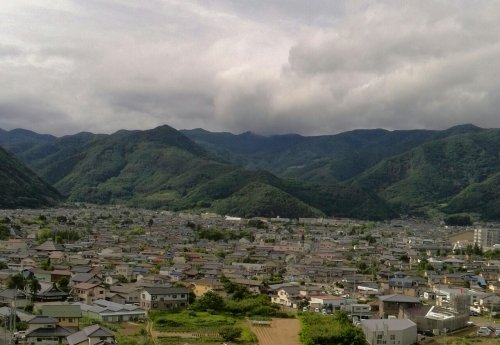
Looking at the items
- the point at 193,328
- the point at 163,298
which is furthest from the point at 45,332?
the point at 163,298

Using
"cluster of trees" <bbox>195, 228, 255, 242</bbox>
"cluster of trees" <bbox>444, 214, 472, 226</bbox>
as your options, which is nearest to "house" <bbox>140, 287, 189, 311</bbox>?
"cluster of trees" <bbox>195, 228, 255, 242</bbox>

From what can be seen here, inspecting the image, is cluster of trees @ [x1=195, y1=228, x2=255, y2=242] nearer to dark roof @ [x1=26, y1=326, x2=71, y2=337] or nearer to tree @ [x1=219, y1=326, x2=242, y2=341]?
tree @ [x1=219, y1=326, x2=242, y2=341]

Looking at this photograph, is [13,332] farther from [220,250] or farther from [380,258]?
[380,258]

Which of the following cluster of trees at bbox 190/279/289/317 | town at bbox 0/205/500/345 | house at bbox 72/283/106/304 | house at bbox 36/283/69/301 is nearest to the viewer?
town at bbox 0/205/500/345

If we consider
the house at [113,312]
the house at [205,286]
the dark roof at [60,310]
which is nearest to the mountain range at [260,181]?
the house at [205,286]

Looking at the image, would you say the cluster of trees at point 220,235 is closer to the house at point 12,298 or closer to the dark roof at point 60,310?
the house at point 12,298
